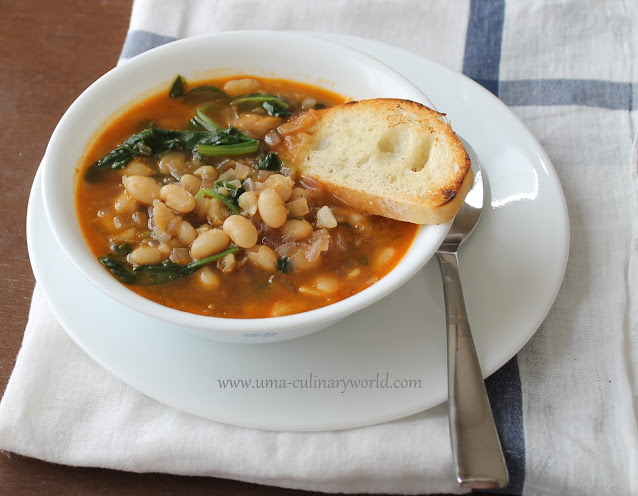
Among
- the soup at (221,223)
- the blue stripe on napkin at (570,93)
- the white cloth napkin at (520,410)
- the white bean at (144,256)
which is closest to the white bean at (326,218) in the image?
the soup at (221,223)

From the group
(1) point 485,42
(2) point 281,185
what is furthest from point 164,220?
(1) point 485,42

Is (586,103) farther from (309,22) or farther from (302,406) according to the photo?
(302,406)

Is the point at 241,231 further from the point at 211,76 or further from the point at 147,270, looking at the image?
the point at 211,76

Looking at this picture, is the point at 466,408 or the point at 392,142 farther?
the point at 392,142

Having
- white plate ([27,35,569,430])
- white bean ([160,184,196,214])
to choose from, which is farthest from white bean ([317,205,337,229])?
white bean ([160,184,196,214])

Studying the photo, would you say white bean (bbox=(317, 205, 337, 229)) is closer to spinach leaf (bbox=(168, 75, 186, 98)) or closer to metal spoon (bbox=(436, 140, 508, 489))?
metal spoon (bbox=(436, 140, 508, 489))

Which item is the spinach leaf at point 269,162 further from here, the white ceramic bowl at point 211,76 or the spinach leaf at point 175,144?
the white ceramic bowl at point 211,76
